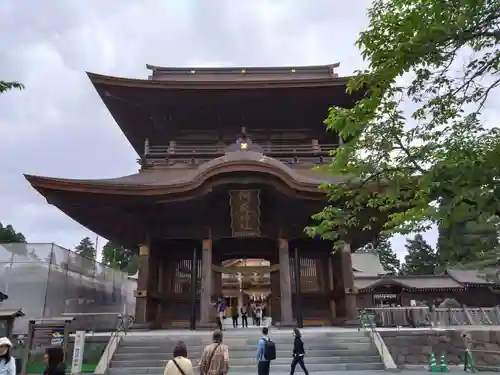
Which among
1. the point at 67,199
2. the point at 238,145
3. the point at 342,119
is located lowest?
the point at 342,119

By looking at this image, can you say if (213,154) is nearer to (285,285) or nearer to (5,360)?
(285,285)

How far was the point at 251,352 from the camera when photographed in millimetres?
10781

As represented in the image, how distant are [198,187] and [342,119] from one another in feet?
27.2

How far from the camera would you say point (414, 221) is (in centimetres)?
492

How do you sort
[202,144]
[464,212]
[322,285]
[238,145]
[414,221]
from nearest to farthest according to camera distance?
[464,212] < [414,221] < [238,145] < [322,285] < [202,144]

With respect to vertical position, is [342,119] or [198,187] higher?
[198,187]

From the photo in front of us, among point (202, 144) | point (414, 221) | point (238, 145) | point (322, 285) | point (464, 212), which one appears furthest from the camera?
point (202, 144)

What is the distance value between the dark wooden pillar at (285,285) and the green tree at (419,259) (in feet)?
160

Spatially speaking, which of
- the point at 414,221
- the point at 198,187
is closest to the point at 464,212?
the point at 414,221

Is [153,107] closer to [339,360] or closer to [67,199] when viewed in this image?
[67,199]

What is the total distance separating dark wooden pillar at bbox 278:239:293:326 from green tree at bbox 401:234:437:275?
4865 cm

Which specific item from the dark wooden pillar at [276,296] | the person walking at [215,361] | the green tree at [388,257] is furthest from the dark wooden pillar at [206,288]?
the green tree at [388,257]

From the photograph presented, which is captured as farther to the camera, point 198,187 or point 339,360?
point 198,187

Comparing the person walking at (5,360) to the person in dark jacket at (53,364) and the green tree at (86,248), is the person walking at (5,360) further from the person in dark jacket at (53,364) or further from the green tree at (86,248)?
the green tree at (86,248)
